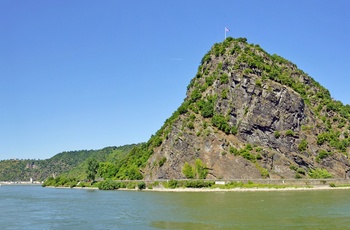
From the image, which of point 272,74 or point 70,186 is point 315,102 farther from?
point 70,186

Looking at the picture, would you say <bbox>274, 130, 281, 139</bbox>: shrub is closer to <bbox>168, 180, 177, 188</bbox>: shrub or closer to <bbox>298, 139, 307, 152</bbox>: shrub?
<bbox>298, 139, 307, 152</bbox>: shrub

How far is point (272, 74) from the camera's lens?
476 feet

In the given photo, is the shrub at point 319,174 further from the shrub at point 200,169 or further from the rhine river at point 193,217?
the rhine river at point 193,217

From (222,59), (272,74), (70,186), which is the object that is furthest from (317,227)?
(70,186)

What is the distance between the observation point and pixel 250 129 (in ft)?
434

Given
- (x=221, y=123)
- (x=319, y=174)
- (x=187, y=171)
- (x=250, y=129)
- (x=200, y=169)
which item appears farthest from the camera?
(x=221, y=123)

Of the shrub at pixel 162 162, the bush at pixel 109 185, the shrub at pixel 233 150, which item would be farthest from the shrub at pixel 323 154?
the bush at pixel 109 185

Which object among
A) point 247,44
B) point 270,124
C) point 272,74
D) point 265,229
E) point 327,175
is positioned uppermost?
point 247,44

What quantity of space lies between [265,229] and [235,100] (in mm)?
97514

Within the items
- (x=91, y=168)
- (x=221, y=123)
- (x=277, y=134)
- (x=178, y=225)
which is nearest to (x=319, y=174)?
(x=277, y=134)

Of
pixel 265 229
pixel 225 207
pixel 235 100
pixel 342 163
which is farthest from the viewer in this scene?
pixel 235 100

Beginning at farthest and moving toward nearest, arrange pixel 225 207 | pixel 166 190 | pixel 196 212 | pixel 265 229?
pixel 166 190
pixel 225 207
pixel 196 212
pixel 265 229

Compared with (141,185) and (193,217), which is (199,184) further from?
(193,217)

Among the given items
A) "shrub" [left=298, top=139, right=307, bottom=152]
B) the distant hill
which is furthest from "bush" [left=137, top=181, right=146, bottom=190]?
"shrub" [left=298, top=139, right=307, bottom=152]
